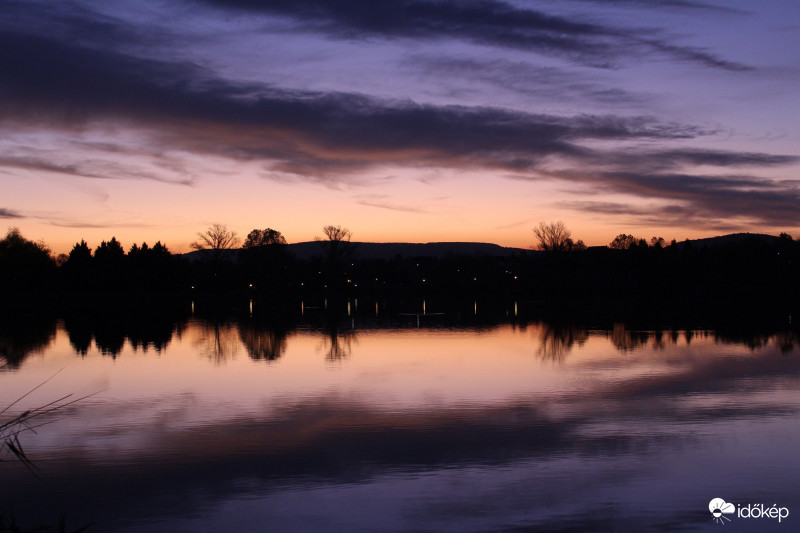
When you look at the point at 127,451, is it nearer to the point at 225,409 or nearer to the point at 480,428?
the point at 225,409

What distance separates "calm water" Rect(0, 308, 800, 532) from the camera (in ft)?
28.3

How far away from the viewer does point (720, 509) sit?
8523 mm

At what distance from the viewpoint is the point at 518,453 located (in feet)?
35.8

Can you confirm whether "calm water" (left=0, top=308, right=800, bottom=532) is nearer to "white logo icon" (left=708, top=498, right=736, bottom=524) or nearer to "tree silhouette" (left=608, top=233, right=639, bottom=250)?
"white logo icon" (left=708, top=498, right=736, bottom=524)

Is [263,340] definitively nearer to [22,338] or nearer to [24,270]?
[22,338]

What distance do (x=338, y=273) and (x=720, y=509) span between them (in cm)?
10807

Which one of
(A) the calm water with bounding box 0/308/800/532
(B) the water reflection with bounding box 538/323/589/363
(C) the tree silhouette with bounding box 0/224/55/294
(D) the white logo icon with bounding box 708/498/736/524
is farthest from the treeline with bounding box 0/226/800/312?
(D) the white logo icon with bounding box 708/498/736/524

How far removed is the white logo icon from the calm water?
0.13 meters

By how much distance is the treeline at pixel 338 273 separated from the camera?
273 feet

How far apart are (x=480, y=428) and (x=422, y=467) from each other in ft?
8.15

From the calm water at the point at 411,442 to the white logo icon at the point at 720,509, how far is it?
0.13m

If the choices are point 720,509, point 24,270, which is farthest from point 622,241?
point 720,509

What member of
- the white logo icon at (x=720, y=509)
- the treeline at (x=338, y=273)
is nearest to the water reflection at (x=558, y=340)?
the white logo icon at (x=720, y=509)

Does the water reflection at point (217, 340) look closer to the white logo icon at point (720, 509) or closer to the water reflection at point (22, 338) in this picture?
the water reflection at point (22, 338)
